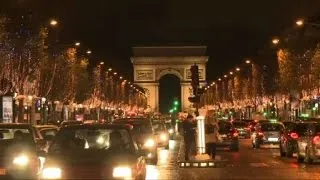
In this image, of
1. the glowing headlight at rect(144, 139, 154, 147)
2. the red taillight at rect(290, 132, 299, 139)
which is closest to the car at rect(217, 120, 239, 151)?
the red taillight at rect(290, 132, 299, 139)

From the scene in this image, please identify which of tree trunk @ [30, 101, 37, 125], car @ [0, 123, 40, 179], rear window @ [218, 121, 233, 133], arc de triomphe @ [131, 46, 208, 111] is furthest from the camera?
arc de triomphe @ [131, 46, 208, 111]

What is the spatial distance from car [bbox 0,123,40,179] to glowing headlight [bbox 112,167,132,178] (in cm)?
743

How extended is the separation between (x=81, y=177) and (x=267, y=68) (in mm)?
83915

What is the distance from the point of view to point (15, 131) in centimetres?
2269

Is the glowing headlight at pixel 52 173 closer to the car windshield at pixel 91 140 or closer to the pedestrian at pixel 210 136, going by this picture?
the car windshield at pixel 91 140

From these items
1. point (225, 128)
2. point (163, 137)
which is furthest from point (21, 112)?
point (225, 128)

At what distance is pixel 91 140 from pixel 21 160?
5.61m

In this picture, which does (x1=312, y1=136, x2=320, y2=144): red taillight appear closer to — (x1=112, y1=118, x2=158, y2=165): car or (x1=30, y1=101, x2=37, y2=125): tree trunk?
(x1=112, y1=118, x2=158, y2=165): car

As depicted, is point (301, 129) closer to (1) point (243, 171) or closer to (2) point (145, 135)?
(2) point (145, 135)

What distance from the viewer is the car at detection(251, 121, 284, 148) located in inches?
1857

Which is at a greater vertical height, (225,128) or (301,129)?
(225,128)

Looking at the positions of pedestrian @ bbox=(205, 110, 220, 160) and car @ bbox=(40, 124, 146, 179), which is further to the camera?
pedestrian @ bbox=(205, 110, 220, 160)

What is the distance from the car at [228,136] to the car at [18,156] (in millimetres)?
21830

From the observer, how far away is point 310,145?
3105cm
